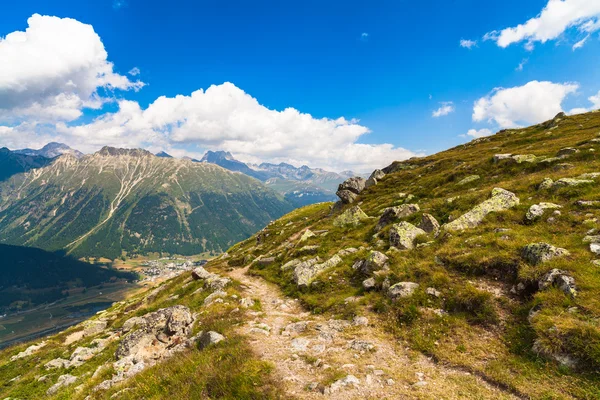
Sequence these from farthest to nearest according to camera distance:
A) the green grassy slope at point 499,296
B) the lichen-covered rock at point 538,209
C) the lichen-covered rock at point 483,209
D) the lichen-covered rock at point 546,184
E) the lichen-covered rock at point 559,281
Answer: the lichen-covered rock at point 546,184 < the lichen-covered rock at point 483,209 < the lichen-covered rock at point 538,209 < the lichen-covered rock at point 559,281 < the green grassy slope at point 499,296

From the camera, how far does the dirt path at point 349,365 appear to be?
9.16 metres

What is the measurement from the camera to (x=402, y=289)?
15688 mm

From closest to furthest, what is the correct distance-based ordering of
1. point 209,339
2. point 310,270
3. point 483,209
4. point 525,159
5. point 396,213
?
point 209,339, point 483,209, point 310,270, point 396,213, point 525,159

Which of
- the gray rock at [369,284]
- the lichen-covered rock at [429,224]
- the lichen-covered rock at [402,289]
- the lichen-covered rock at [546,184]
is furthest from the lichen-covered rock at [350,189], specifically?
the lichen-covered rock at [402,289]

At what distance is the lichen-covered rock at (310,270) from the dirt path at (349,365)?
6015 mm

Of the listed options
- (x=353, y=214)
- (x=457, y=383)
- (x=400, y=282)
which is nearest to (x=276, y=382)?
(x=457, y=383)

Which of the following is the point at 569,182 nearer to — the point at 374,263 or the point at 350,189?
the point at 374,263

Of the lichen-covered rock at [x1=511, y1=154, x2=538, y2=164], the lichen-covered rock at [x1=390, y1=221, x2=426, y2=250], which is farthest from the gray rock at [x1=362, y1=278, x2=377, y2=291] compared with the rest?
the lichen-covered rock at [x1=511, y1=154, x2=538, y2=164]

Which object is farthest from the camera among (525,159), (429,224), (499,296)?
(525,159)

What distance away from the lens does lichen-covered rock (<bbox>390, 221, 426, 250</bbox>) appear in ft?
72.0

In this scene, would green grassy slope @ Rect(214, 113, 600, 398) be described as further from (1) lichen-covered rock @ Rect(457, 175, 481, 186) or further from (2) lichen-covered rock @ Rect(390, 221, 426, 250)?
(1) lichen-covered rock @ Rect(457, 175, 481, 186)

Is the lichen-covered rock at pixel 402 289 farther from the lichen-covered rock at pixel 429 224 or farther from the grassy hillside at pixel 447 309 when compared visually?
the lichen-covered rock at pixel 429 224

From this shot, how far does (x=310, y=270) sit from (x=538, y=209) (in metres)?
18.2

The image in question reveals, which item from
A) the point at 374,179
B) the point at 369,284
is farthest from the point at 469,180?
the point at 369,284
